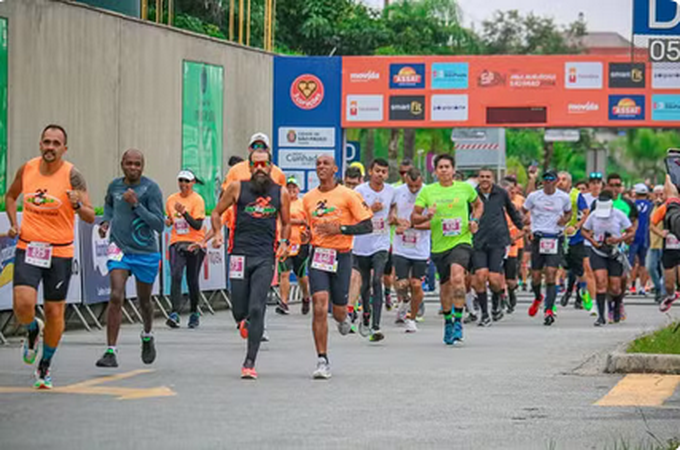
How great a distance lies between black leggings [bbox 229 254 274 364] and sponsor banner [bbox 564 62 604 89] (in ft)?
59.7

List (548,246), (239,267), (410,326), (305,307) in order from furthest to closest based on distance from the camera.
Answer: (305,307), (548,246), (410,326), (239,267)

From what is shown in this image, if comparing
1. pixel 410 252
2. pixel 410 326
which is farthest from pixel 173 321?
pixel 410 252

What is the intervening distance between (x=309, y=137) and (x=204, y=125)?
4074mm

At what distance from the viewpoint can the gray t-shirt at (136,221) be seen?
14484 millimetres

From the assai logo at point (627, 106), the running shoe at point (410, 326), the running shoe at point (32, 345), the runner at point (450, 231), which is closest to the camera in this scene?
the running shoe at point (32, 345)

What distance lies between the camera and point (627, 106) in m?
30.9

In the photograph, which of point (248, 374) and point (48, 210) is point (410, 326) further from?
point (48, 210)

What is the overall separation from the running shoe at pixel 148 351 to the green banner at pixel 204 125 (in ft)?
41.9

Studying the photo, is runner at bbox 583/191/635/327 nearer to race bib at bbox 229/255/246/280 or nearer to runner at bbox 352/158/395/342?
runner at bbox 352/158/395/342

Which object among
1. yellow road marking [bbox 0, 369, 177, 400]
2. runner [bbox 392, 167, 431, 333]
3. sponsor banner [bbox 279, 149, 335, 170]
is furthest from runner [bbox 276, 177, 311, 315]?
yellow road marking [bbox 0, 369, 177, 400]

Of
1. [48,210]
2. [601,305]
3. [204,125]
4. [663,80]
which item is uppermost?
[663,80]

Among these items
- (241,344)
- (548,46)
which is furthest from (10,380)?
(548,46)

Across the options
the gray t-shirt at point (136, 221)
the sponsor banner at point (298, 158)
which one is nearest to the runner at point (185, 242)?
the gray t-shirt at point (136, 221)

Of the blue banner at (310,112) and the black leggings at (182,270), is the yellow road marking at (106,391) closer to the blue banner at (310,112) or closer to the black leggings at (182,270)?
the black leggings at (182,270)
